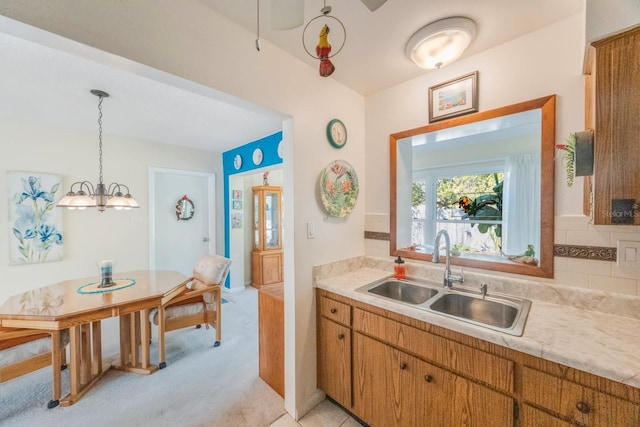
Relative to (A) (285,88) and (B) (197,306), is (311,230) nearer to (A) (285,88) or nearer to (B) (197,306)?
(A) (285,88)

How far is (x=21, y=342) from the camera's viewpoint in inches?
66.4

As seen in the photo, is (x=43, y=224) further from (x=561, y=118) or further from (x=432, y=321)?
(x=561, y=118)

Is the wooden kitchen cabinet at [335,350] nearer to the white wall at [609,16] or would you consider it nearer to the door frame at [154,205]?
the white wall at [609,16]

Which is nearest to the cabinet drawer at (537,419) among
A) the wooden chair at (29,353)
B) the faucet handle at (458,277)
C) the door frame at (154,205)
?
the faucet handle at (458,277)

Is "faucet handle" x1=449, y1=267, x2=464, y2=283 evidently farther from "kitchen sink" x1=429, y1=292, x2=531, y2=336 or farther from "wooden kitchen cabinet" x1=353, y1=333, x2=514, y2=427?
"wooden kitchen cabinet" x1=353, y1=333, x2=514, y2=427

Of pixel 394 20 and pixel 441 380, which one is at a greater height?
pixel 394 20

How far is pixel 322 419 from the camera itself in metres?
1.59

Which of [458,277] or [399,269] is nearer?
[458,277]

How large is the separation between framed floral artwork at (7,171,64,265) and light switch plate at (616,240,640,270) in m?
4.71

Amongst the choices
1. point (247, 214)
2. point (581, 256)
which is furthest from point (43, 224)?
point (581, 256)

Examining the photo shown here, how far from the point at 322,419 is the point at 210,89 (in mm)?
2099

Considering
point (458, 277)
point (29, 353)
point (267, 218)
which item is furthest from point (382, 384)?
point (267, 218)

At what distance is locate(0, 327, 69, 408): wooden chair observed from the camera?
161 cm

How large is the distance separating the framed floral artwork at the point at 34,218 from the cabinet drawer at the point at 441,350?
352 cm
